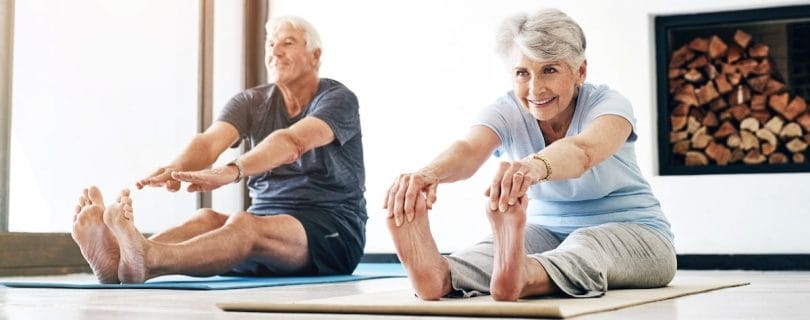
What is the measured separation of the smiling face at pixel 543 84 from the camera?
8.27 ft

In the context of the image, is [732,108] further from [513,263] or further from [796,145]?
[513,263]

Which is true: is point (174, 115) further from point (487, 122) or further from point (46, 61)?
point (487, 122)

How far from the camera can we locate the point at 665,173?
5.47 meters

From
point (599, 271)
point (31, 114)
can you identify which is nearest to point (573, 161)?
point (599, 271)

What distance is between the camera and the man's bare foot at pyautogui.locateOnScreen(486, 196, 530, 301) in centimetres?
207

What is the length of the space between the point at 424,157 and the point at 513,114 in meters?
3.25

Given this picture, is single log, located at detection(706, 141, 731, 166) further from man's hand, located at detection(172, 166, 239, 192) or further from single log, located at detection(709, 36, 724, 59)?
man's hand, located at detection(172, 166, 239, 192)

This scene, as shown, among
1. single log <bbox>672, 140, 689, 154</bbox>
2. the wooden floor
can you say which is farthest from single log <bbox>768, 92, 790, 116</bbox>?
the wooden floor

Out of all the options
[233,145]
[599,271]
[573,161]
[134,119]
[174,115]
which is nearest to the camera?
[573,161]

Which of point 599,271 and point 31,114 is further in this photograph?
point 31,114

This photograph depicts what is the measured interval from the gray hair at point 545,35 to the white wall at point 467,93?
3013 millimetres

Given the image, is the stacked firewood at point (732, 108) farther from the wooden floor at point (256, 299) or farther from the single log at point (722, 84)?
the wooden floor at point (256, 299)

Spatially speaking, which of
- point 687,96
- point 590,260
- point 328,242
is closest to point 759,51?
point 687,96

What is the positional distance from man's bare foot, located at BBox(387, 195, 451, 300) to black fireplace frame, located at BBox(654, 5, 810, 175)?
11.1 ft
